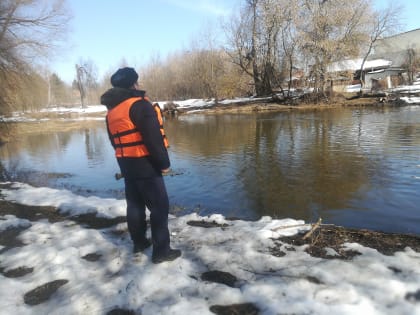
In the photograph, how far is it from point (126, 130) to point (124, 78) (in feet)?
1.94

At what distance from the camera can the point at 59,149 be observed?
19.7 meters

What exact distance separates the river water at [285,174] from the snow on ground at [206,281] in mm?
2801

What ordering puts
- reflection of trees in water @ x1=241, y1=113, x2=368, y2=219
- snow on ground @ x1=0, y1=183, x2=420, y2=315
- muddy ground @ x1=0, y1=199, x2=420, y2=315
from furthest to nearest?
reflection of trees in water @ x1=241, y1=113, x2=368, y2=219 < muddy ground @ x1=0, y1=199, x2=420, y2=315 < snow on ground @ x1=0, y1=183, x2=420, y2=315

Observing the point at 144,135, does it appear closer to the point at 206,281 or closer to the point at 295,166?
the point at 206,281

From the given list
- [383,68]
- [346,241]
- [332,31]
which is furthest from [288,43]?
[346,241]

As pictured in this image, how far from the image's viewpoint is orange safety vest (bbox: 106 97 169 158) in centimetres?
363

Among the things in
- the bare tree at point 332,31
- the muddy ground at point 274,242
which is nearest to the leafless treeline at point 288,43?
the bare tree at point 332,31

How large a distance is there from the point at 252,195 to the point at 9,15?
16.2 m

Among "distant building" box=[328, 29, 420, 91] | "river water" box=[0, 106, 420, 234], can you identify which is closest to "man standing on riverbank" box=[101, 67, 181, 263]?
"river water" box=[0, 106, 420, 234]

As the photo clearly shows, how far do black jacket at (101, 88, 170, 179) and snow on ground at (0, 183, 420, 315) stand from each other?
1040 mm

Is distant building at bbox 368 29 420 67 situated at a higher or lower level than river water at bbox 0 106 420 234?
higher

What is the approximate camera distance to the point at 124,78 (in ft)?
12.4

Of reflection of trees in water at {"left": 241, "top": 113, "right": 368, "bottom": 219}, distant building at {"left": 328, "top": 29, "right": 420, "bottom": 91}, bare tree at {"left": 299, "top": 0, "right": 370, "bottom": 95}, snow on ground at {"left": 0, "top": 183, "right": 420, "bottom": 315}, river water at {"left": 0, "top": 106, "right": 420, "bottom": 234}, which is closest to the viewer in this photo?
snow on ground at {"left": 0, "top": 183, "right": 420, "bottom": 315}

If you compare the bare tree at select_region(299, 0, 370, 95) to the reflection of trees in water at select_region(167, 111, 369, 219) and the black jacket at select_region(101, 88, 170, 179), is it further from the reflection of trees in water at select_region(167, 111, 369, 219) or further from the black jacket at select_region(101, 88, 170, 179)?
the black jacket at select_region(101, 88, 170, 179)
